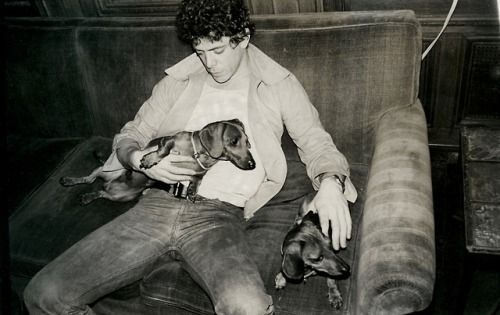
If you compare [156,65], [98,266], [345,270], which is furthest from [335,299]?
[156,65]

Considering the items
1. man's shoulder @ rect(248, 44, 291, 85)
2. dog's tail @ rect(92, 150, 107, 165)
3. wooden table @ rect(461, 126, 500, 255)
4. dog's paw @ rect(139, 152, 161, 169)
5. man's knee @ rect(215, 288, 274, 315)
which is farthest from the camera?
dog's tail @ rect(92, 150, 107, 165)

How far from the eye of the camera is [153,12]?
3.11m

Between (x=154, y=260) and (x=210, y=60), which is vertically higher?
(x=210, y=60)

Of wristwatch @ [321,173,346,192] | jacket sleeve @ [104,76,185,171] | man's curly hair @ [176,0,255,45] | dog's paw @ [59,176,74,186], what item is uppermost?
man's curly hair @ [176,0,255,45]

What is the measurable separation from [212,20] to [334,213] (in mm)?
894

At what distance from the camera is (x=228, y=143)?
221 centimetres

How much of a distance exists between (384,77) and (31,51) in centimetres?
198

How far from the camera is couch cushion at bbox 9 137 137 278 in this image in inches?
92.0

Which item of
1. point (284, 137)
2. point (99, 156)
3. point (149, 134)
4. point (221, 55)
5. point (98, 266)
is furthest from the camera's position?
point (99, 156)

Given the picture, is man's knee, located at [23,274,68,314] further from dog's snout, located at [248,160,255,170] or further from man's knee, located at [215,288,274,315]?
dog's snout, located at [248,160,255,170]

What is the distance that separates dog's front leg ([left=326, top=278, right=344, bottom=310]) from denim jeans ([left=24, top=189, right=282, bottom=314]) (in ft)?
0.76

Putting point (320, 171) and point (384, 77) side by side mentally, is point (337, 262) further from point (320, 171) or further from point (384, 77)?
point (384, 77)

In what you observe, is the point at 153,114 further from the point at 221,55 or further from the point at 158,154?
the point at 221,55

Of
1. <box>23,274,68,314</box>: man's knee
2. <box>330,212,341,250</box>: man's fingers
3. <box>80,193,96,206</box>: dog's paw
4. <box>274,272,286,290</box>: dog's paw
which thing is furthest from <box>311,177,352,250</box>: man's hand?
<box>80,193,96,206</box>: dog's paw
